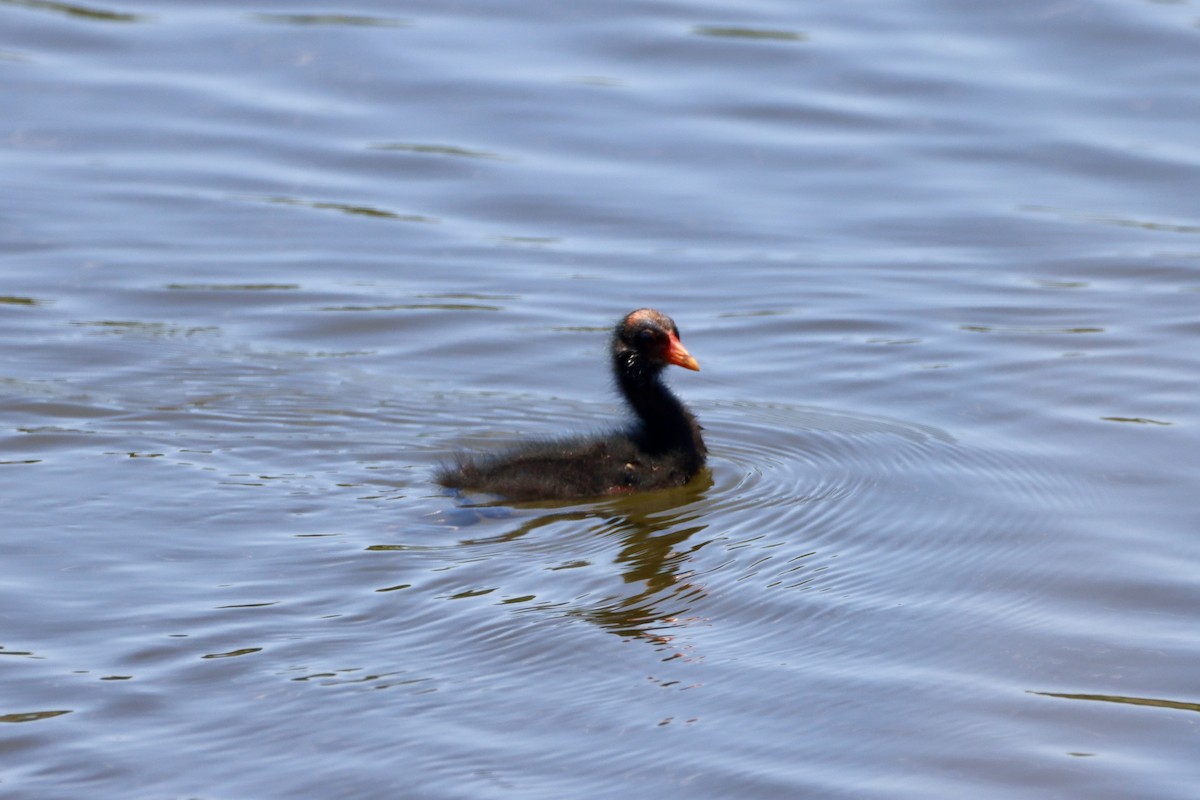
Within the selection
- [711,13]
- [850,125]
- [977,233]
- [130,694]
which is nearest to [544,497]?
[130,694]

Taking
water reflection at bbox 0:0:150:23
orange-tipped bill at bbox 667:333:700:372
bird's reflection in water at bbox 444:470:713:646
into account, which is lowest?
bird's reflection in water at bbox 444:470:713:646

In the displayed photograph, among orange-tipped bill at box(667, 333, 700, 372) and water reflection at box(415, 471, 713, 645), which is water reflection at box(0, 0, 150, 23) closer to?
orange-tipped bill at box(667, 333, 700, 372)

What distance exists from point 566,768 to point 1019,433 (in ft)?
15.1

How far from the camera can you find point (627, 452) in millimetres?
9711

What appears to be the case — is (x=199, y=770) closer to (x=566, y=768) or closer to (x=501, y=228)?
(x=566, y=768)

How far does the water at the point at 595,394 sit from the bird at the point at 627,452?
159 millimetres

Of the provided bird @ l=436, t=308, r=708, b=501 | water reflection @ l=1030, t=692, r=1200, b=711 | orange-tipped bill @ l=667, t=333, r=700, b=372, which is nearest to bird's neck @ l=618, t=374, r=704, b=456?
bird @ l=436, t=308, r=708, b=501

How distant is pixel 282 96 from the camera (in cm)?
1725

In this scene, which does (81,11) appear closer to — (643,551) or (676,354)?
→ (676,354)

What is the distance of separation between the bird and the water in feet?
0.52

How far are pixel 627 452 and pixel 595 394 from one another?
4.93 ft

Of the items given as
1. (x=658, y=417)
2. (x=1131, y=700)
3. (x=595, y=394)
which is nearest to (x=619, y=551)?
(x=658, y=417)

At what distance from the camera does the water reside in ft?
22.3

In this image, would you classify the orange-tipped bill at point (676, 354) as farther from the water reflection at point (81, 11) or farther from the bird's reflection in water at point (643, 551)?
the water reflection at point (81, 11)
